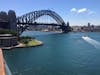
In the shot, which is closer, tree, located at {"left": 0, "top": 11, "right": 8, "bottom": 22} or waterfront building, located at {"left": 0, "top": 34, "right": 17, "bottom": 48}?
waterfront building, located at {"left": 0, "top": 34, "right": 17, "bottom": 48}

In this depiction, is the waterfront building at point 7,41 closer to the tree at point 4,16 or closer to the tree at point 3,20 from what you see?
the tree at point 3,20

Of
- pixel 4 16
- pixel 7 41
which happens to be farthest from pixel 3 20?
pixel 7 41

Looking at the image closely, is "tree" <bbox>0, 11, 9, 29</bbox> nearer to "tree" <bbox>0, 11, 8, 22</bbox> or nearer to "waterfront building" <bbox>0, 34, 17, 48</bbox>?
"tree" <bbox>0, 11, 8, 22</bbox>

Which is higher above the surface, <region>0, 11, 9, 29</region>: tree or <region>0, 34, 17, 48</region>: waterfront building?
<region>0, 11, 9, 29</region>: tree

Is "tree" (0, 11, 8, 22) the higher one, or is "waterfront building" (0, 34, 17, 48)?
"tree" (0, 11, 8, 22)

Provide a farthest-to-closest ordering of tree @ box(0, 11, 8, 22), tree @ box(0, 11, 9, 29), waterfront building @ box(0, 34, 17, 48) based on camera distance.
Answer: tree @ box(0, 11, 8, 22) → tree @ box(0, 11, 9, 29) → waterfront building @ box(0, 34, 17, 48)

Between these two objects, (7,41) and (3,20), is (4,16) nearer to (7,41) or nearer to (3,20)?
(3,20)

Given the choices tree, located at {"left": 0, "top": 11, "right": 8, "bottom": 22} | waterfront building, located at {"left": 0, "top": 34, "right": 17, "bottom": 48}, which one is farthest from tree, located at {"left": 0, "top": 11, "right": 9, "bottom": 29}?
waterfront building, located at {"left": 0, "top": 34, "right": 17, "bottom": 48}

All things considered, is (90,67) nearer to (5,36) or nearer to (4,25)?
(5,36)

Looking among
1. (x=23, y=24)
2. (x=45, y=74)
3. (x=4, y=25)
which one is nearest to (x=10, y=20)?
(x=4, y=25)

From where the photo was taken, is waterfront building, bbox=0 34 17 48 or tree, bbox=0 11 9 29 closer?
waterfront building, bbox=0 34 17 48

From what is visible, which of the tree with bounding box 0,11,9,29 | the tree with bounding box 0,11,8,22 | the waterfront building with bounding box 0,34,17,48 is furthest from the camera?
the tree with bounding box 0,11,8,22
